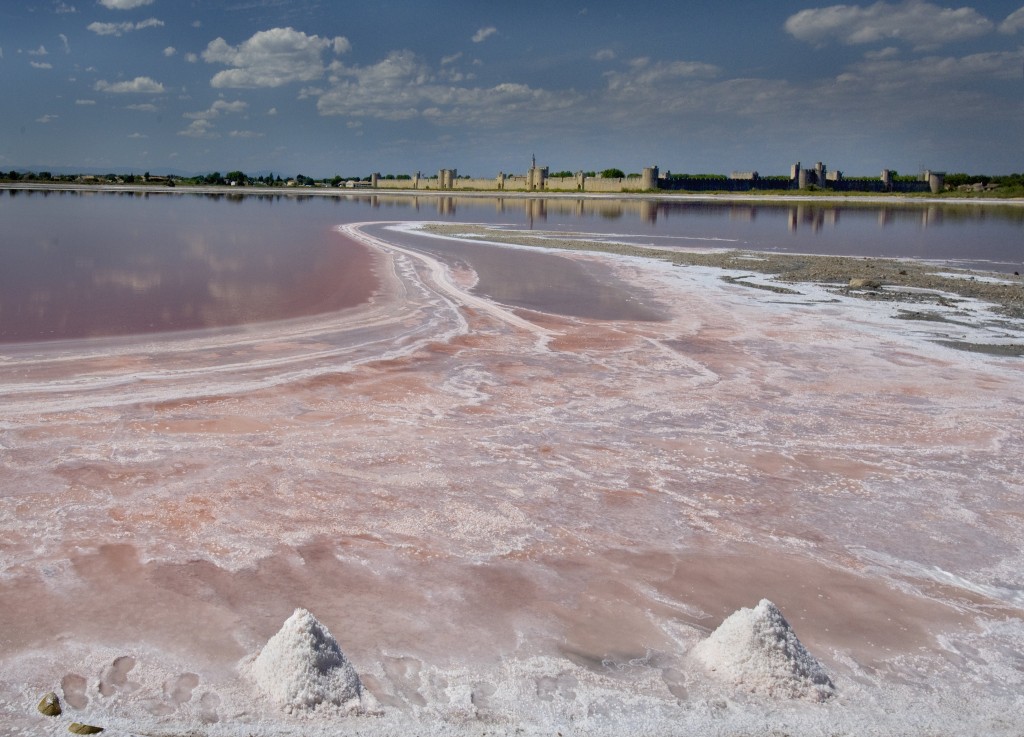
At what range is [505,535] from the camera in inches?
186

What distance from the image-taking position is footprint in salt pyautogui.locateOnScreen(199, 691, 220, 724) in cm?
307

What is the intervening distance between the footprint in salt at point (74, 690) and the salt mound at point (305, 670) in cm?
64

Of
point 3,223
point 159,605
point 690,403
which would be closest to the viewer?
Result: point 159,605

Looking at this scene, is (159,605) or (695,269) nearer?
(159,605)

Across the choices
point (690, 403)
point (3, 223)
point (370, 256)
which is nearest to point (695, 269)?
point (370, 256)

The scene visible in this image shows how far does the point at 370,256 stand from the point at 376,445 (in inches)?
581

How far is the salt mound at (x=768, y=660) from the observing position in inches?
131

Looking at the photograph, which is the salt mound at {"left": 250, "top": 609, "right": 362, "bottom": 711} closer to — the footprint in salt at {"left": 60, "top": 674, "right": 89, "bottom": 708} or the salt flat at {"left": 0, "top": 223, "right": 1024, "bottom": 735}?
Answer: the salt flat at {"left": 0, "top": 223, "right": 1024, "bottom": 735}

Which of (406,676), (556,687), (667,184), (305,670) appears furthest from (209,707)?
(667,184)

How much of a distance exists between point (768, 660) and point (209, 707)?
2256 mm

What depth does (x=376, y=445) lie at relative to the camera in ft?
20.1

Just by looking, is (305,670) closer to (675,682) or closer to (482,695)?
(482,695)

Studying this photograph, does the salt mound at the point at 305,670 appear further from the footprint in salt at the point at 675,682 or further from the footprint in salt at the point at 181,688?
the footprint in salt at the point at 675,682

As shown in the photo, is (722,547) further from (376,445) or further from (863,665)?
(376,445)
